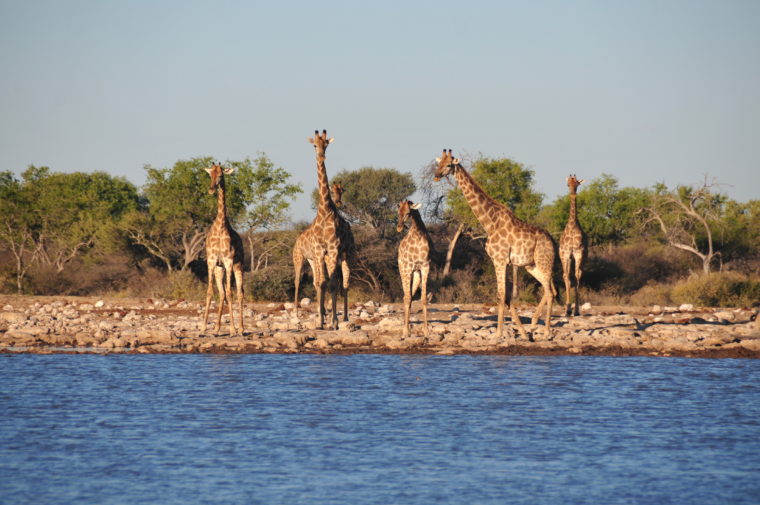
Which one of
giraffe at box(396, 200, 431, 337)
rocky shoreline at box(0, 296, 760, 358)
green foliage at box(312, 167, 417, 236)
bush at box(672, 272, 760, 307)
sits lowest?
rocky shoreline at box(0, 296, 760, 358)

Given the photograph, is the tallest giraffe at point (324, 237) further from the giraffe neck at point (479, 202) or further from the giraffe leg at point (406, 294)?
the giraffe neck at point (479, 202)

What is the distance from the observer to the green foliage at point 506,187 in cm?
3512

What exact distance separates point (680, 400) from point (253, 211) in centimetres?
2201

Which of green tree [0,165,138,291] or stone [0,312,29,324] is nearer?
stone [0,312,29,324]

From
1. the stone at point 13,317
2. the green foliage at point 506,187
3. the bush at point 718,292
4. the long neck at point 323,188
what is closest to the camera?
the long neck at point 323,188

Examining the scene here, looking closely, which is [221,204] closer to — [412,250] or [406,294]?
[412,250]

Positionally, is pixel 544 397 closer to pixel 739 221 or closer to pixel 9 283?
pixel 9 283

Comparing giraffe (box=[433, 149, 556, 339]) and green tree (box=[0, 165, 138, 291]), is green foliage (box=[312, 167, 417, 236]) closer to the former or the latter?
green tree (box=[0, 165, 138, 291])

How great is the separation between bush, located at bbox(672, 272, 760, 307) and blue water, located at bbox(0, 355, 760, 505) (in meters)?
10.9

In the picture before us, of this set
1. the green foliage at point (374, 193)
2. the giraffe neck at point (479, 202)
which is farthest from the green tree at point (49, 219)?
the giraffe neck at point (479, 202)

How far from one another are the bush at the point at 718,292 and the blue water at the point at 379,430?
430 inches

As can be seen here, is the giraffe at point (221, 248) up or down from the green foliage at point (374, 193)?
down

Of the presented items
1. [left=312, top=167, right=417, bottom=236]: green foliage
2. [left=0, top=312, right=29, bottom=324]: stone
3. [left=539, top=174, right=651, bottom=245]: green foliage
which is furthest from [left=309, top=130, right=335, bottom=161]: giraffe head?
[left=539, top=174, right=651, bottom=245]: green foliage

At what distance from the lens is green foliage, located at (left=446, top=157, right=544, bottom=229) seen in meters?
35.1
